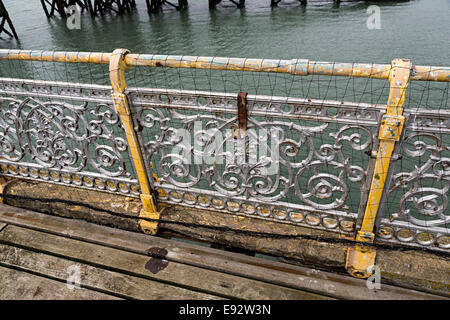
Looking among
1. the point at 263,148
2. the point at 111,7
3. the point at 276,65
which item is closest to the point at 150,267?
the point at 263,148

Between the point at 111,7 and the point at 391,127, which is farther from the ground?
the point at 391,127

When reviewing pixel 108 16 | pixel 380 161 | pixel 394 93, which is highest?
pixel 394 93

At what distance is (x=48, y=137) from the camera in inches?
112

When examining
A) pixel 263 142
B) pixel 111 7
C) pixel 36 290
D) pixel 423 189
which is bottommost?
pixel 36 290

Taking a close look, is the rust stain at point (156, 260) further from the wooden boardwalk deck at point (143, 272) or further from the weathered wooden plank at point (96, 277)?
the weathered wooden plank at point (96, 277)

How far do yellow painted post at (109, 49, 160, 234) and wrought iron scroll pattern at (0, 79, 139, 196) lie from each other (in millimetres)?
110

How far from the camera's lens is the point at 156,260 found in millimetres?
2590

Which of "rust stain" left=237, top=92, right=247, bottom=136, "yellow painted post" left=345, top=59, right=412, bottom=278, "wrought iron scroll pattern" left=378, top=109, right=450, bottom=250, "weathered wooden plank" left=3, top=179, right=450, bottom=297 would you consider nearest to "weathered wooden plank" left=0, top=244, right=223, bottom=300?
"weathered wooden plank" left=3, top=179, right=450, bottom=297

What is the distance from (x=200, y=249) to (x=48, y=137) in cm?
160

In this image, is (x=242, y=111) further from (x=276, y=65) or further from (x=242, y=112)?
(x=276, y=65)

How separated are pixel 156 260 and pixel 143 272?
14 centimetres

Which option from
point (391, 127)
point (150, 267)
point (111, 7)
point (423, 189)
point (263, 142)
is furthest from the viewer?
point (111, 7)

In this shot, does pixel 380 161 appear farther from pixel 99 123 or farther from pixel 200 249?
pixel 99 123

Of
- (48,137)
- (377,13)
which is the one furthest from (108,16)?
(48,137)
